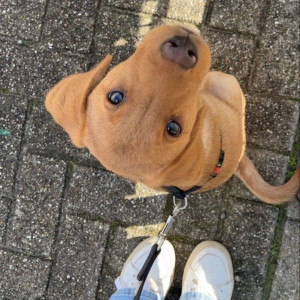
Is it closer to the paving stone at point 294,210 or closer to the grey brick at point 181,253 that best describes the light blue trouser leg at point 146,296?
the grey brick at point 181,253

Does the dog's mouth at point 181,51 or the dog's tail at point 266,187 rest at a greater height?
the dog's mouth at point 181,51

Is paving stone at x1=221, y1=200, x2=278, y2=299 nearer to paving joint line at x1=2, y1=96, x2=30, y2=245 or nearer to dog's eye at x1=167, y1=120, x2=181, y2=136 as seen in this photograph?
dog's eye at x1=167, y1=120, x2=181, y2=136

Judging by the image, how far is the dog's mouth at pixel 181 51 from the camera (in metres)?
1.72

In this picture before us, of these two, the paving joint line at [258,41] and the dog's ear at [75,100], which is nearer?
the dog's ear at [75,100]

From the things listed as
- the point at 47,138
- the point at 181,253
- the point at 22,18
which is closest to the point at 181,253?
the point at 181,253

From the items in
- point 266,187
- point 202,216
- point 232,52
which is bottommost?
point 202,216

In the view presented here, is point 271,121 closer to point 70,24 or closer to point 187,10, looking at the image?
point 187,10

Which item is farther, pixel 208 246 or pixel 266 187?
pixel 208 246

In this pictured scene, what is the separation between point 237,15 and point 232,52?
28cm

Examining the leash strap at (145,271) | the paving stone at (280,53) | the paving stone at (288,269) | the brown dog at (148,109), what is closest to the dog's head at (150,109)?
the brown dog at (148,109)

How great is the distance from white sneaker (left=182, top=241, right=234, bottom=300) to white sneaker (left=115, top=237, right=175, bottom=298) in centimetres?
14

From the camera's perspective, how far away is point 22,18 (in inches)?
119

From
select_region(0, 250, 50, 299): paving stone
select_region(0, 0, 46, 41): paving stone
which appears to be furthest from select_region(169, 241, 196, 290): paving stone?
select_region(0, 0, 46, 41): paving stone

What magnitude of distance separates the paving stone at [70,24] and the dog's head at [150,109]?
45.9 inches
